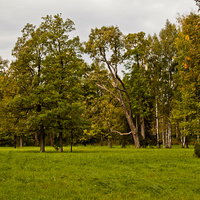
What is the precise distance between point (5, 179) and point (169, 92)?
126 ft

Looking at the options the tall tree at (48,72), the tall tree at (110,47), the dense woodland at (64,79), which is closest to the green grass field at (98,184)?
the dense woodland at (64,79)

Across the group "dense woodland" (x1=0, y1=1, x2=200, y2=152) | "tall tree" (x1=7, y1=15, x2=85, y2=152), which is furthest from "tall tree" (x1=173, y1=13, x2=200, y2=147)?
"tall tree" (x1=7, y1=15, x2=85, y2=152)

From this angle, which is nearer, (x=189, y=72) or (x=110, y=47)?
(x=189, y=72)

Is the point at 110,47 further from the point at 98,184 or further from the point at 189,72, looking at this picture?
the point at 98,184

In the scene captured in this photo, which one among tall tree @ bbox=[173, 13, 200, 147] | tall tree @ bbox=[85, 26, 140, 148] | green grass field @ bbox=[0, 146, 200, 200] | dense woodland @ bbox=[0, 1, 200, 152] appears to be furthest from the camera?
tall tree @ bbox=[85, 26, 140, 148]

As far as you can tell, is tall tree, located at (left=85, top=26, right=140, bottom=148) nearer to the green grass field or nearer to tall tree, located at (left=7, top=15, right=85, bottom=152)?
tall tree, located at (left=7, top=15, right=85, bottom=152)

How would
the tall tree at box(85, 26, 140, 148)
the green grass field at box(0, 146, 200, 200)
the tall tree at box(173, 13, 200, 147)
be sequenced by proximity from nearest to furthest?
1. the green grass field at box(0, 146, 200, 200)
2. the tall tree at box(173, 13, 200, 147)
3. the tall tree at box(85, 26, 140, 148)

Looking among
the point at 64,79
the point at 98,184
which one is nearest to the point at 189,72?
the point at 64,79

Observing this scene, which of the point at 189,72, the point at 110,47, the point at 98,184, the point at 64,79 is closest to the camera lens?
the point at 98,184

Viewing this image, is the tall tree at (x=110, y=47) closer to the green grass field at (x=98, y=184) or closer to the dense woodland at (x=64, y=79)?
the dense woodland at (x=64, y=79)

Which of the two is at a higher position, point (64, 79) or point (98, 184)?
point (64, 79)

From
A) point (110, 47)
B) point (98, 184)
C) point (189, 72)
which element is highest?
point (110, 47)

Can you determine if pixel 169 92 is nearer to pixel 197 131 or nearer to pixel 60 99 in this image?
pixel 197 131

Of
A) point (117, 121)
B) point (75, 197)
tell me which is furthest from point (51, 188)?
point (117, 121)
